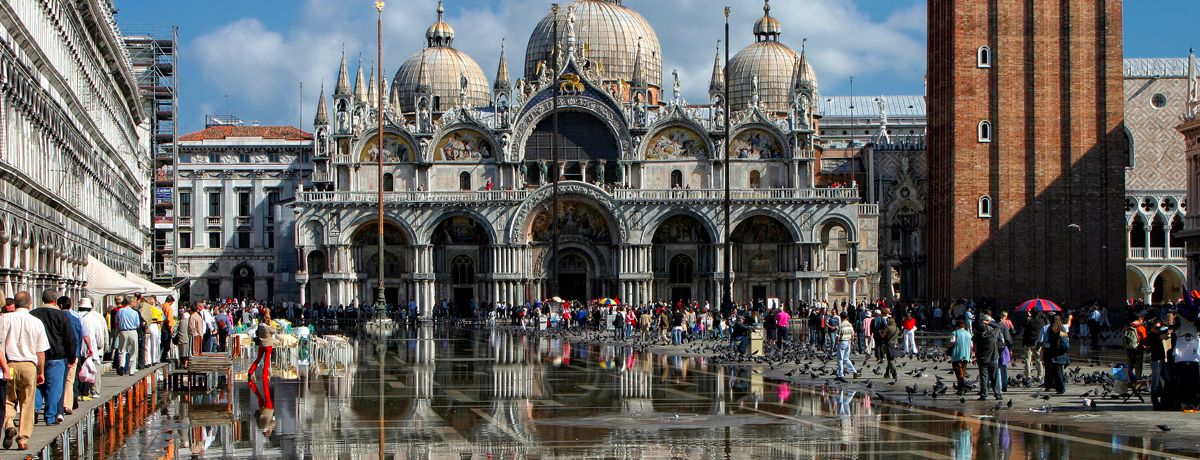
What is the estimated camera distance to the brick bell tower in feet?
192

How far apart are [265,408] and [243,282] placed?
81.5 meters

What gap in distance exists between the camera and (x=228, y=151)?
348 ft

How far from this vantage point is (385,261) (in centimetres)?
8281

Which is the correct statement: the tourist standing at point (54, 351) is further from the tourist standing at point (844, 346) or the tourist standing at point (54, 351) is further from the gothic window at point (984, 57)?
the gothic window at point (984, 57)

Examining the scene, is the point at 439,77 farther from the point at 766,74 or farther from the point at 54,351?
the point at 54,351

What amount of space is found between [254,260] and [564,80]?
98.8 feet

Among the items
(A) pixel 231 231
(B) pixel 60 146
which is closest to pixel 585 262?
(A) pixel 231 231

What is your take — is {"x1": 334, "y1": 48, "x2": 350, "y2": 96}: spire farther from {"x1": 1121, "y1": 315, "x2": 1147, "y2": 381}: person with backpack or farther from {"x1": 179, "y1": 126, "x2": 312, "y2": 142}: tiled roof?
{"x1": 1121, "y1": 315, "x2": 1147, "y2": 381}: person with backpack

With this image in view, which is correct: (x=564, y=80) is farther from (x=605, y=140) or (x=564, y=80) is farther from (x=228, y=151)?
(x=228, y=151)

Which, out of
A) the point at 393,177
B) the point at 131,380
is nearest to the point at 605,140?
the point at 393,177

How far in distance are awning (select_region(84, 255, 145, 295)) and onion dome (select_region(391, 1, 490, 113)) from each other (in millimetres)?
59221

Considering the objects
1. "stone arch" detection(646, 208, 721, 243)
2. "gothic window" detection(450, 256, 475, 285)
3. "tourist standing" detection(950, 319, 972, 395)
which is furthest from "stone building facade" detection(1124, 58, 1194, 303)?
"tourist standing" detection(950, 319, 972, 395)

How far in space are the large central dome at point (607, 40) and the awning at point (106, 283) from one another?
54.9 m

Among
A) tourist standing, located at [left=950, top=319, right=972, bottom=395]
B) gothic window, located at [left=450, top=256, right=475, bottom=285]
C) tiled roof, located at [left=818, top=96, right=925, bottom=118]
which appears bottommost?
tourist standing, located at [left=950, top=319, right=972, bottom=395]
